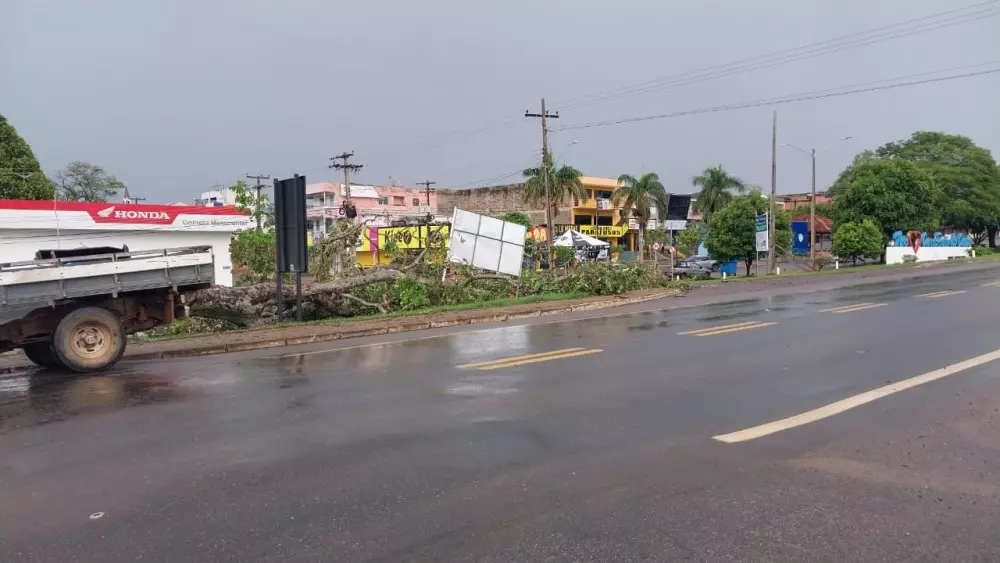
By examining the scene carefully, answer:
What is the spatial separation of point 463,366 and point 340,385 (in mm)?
2004

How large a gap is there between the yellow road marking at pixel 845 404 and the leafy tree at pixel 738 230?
109 ft

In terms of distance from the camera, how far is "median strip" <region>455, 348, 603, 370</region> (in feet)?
35.2

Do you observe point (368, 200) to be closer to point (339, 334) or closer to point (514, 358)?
point (339, 334)

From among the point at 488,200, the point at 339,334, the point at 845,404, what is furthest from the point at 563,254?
the point at 488,200

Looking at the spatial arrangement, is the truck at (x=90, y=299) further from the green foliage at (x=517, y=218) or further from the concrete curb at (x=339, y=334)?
the green foliage at (x=517, y=218)

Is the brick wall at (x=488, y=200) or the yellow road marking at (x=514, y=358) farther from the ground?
the brick wall at (x=488, y=200)

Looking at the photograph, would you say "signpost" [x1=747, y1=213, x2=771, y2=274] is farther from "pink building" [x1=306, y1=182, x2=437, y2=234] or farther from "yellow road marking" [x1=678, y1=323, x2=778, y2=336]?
"pink building" [x1=306, y1=182, x2=437, y2=234]

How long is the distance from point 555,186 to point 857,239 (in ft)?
73.0

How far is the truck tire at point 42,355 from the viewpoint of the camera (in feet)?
38.2

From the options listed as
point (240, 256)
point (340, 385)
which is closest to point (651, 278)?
point (240, 256)

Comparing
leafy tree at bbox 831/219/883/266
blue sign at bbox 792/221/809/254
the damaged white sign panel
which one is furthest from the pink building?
the damaged white sign panel

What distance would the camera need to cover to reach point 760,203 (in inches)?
1732

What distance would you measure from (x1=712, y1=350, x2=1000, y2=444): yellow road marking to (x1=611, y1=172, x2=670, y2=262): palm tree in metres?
57.5

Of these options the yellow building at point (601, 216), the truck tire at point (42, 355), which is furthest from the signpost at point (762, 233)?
the yellow building at point (601, 216)
